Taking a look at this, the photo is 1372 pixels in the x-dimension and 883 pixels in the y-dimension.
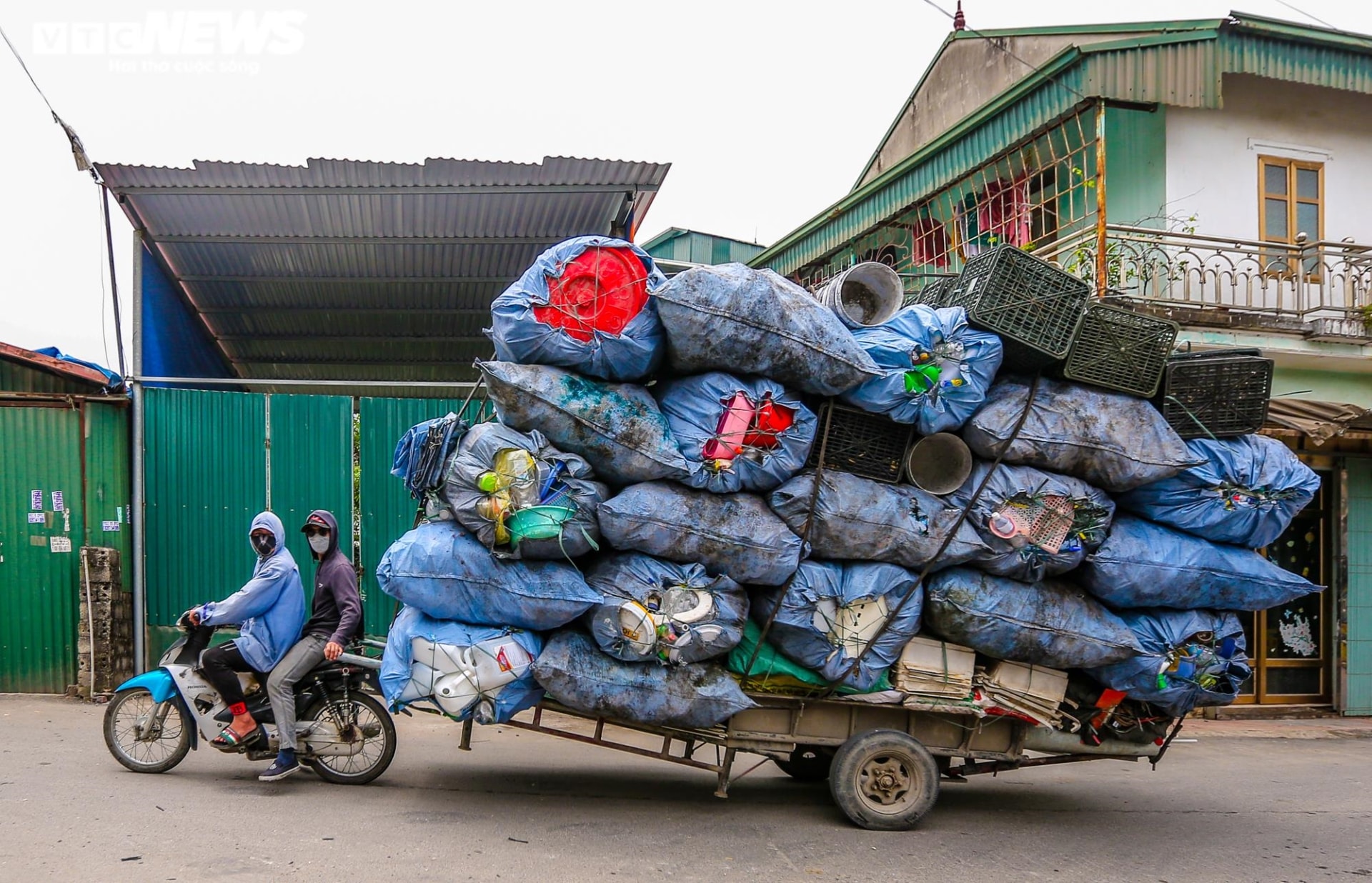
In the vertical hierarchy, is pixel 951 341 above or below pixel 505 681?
above

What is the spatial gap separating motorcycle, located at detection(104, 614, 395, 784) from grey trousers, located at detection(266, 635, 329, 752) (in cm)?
10

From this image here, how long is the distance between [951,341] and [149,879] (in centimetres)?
442

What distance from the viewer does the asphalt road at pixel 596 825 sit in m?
4.78

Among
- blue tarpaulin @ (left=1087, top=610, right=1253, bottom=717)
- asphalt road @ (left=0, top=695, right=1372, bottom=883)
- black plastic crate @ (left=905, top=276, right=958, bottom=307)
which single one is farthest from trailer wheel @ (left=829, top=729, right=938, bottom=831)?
black plastic crate @ (left=905, top=276, right=958, bottom=307)

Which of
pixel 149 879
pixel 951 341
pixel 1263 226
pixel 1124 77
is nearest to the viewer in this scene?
pixel 149 879

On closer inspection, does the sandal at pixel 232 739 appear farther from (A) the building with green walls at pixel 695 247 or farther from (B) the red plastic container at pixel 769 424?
(A) the building with green walls at pixel 695 247

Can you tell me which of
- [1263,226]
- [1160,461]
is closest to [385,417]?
[1160,461]

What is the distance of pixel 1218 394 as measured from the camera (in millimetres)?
5980

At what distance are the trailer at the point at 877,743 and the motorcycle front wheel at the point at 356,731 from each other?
702 mm

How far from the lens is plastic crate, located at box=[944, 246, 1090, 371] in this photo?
566 centimetres

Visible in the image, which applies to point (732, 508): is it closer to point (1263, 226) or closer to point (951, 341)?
point (951, 341)

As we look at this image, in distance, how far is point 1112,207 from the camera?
11.3m

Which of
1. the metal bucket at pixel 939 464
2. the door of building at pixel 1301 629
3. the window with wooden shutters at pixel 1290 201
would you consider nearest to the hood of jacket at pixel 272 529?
the metal bucket at pixel 939 464

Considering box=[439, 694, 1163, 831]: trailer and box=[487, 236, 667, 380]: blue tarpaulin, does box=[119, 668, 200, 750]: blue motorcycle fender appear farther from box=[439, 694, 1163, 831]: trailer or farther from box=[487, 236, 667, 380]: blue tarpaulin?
box=[487, 236, 667, 380]: blue tarpaulin
